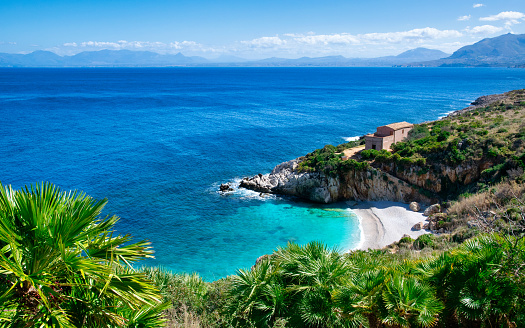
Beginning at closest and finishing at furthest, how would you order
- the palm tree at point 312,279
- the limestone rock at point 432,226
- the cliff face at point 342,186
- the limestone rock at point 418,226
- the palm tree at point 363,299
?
1. the palm tree at point 363,299
2. the palm tree at point 312,279
3. the limestone rock at point 432,226
4. the limestone rock at point 418,226
5. the cliff face at point 342,186

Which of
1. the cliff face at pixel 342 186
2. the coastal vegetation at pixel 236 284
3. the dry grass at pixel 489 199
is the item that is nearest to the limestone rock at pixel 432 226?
the dry grass at pixel 489 199

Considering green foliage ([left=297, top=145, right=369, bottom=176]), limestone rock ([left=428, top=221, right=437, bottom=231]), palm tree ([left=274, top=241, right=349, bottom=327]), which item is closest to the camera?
palm tree ([left=274, top=241, right=349, bottom=327])

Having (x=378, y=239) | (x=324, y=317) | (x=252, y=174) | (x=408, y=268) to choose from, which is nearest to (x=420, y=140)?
(x=378, y=239)

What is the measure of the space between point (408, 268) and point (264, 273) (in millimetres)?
3962

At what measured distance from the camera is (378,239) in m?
26.6

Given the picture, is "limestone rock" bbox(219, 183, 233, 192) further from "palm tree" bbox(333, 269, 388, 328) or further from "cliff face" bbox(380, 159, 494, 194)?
"palm tree" bbox(333, 269, 388, 328)

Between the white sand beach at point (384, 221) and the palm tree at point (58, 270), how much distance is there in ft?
70.8

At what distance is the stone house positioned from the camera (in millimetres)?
36219

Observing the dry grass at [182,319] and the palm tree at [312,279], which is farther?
the dry grass at [182,319]

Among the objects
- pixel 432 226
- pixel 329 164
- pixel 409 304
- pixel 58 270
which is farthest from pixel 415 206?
pixel 58 270

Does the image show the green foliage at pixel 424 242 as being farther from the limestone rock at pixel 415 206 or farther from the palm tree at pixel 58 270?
the palm tree at pixel 58 270

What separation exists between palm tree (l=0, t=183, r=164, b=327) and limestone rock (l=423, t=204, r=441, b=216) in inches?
1087

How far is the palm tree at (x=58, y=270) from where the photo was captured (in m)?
5.61

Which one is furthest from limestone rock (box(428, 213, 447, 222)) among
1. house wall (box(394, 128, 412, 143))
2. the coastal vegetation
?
the coastal vegetation
